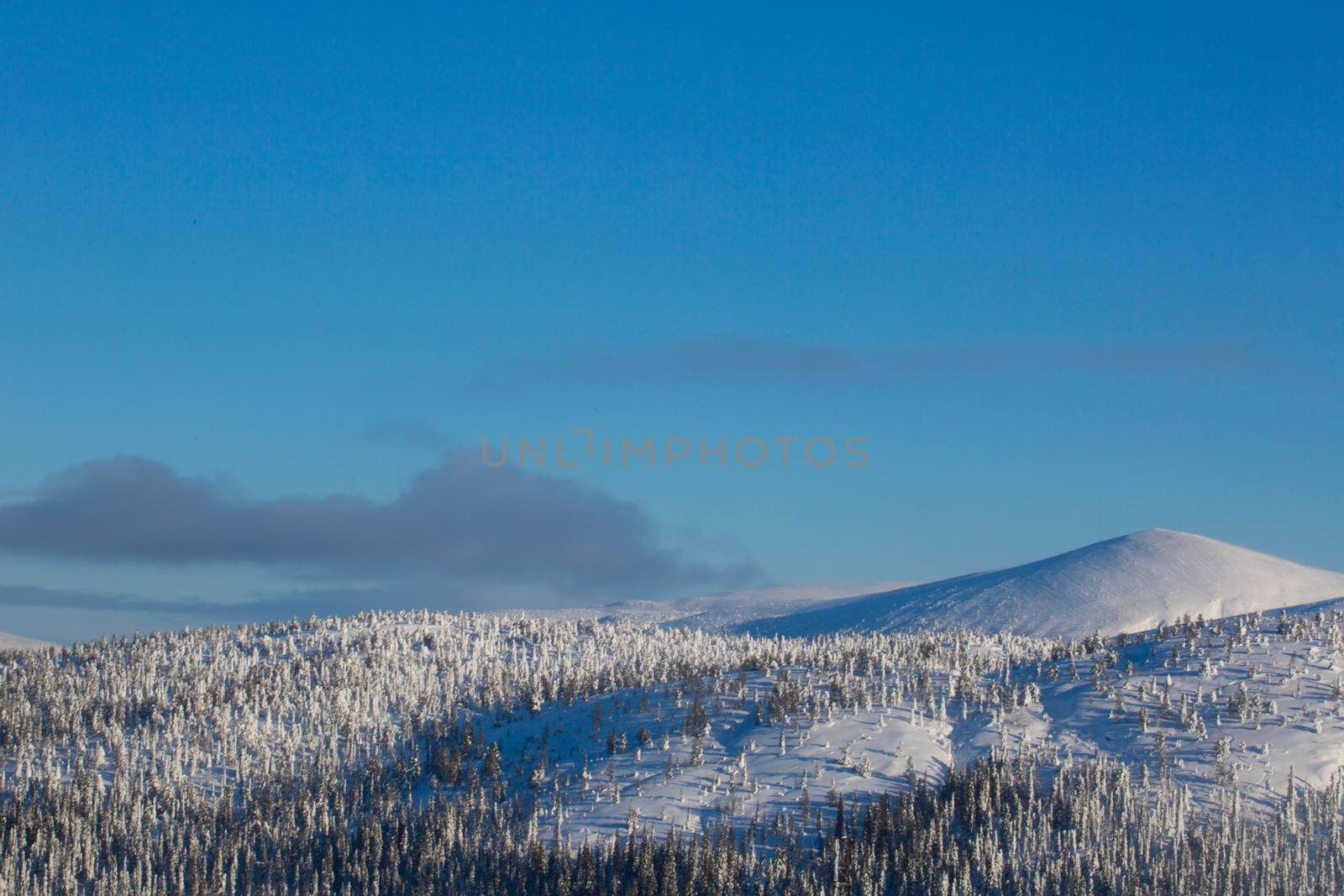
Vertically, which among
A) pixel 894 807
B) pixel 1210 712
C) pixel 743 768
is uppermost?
pixel 1210 712

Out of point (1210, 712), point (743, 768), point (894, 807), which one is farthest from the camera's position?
point (743, 768)

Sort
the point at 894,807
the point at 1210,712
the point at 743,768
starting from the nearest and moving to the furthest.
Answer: the point at 894,807 < the point at 1210,712 < the point at 743,768

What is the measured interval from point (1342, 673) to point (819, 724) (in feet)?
206

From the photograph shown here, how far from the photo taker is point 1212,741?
165m

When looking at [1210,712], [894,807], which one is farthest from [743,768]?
[1210,712]

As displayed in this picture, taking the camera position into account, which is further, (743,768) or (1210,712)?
(743,768)

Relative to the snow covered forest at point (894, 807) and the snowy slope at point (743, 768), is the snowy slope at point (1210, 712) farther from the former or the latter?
the snowy slope at point (743, 768)

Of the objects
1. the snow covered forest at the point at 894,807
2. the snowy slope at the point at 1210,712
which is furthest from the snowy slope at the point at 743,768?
the snowy slope at the point at 1210,712

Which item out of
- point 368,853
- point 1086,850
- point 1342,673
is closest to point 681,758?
point 368,853

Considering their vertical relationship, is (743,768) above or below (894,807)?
above

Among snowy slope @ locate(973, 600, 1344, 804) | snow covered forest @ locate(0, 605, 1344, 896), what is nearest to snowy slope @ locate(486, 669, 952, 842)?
snow covered forest @ locate(0, 605, 1344, 896)

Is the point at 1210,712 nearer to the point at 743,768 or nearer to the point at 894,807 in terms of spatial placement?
the point at 894,807

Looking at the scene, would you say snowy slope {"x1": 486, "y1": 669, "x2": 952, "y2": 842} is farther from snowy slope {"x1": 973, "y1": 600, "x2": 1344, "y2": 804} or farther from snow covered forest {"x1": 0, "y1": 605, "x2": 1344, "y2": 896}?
snowy slope {"x1": 973, "y1": 600, "x2": 1344, "y2": 804}

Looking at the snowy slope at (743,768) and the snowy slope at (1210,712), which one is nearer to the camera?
the snowy slope at (1210,712)
